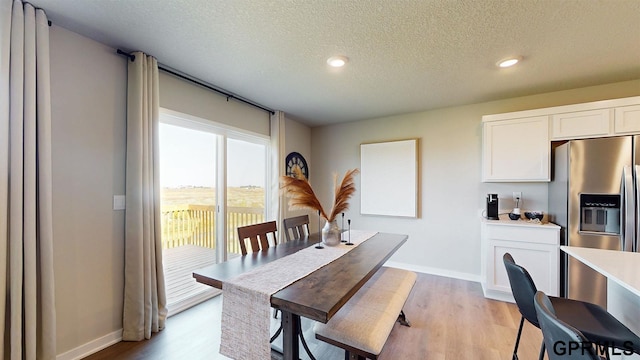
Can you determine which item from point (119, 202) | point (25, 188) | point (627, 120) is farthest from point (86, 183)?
point (627, 120)

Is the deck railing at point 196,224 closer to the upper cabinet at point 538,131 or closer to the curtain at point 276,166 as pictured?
the curtain at point 276,166

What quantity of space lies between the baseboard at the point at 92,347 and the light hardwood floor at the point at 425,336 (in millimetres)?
55

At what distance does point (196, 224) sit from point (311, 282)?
2.09 m

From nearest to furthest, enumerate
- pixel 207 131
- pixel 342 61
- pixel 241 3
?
pixel 241 3
pixel 342 61
pixel 207 131

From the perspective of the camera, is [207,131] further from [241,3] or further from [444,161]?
[444,161]

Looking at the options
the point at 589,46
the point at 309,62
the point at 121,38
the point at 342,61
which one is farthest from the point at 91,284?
the point at 589,46

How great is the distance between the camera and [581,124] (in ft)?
8.41

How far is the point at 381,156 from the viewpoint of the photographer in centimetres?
399

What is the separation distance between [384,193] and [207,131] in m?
2.69

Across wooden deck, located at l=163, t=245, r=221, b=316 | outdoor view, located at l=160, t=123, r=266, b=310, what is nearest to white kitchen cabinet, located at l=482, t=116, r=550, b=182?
outdoor view, located at l=160, t=123, r=266, b=310

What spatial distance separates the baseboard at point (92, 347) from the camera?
183 cm

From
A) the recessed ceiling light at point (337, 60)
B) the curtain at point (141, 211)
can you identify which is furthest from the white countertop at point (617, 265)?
the curtain at point (141, 211)

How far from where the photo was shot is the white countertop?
1094 millimetres

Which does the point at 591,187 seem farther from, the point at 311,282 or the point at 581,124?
the point at 311,282
